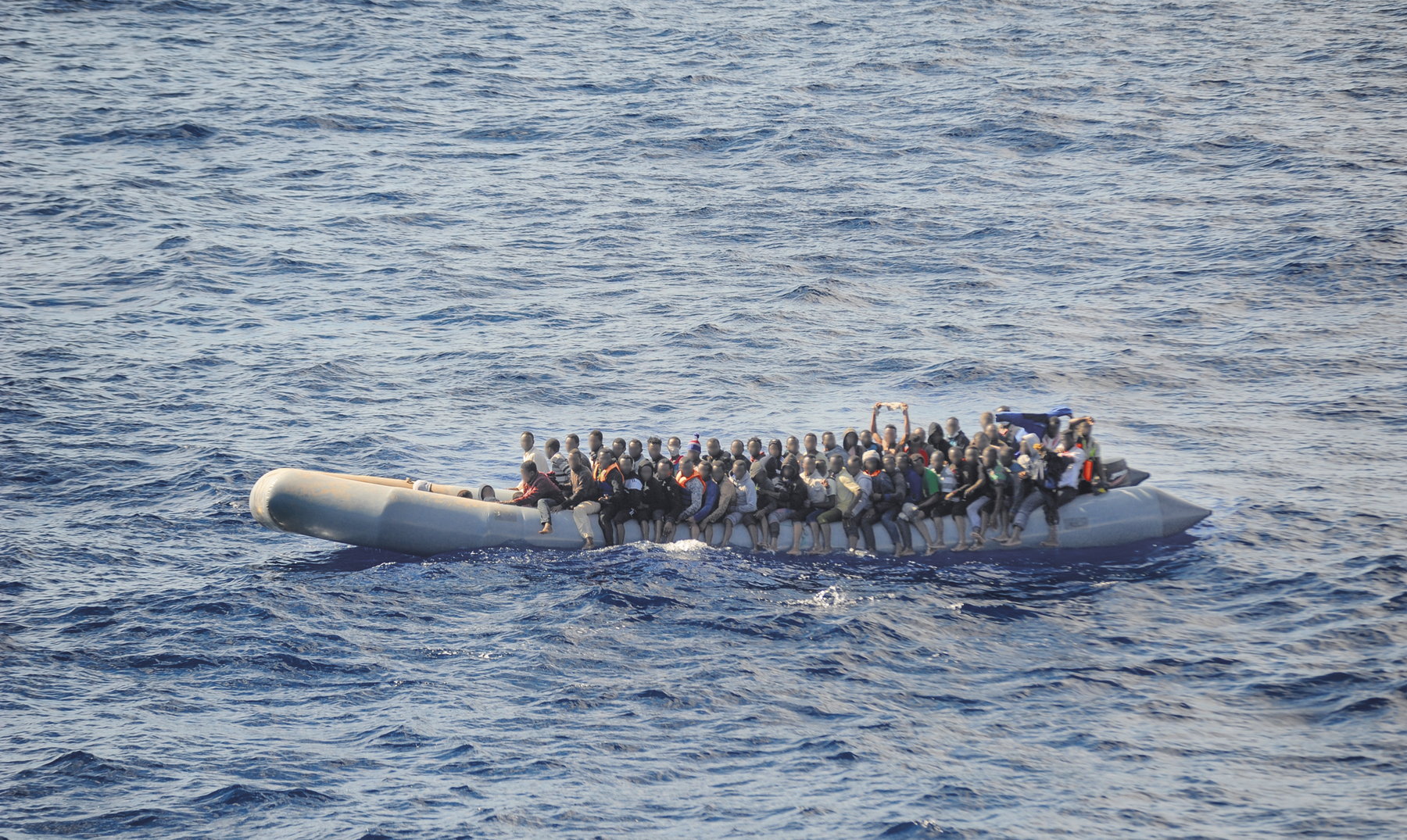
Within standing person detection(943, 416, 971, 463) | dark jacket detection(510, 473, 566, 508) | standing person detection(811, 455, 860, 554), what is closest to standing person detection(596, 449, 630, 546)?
dark jacket detection(510, 473, 566, 508)

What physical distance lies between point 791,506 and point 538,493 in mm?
3901

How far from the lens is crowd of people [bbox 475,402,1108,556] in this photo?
62.3ft

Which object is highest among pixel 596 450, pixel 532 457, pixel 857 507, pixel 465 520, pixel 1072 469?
pixel 596 450

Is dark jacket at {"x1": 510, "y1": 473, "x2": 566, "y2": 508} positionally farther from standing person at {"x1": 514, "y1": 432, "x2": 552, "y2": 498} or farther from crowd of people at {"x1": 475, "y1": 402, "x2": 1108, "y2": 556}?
standing person at {"x1": 514, "y1": 432, "x2": 552, "y2": 498}

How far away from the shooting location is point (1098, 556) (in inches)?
753

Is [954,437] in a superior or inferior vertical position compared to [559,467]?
superior

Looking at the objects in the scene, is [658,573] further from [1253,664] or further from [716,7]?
[716,7]

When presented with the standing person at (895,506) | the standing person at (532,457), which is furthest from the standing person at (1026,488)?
the standing person at (532,457)

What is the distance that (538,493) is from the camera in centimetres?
1950

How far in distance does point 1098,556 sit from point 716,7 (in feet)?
146

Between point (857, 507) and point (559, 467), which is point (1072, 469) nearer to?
point (857, 507)

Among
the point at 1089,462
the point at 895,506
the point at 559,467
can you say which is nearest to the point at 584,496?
the point at 559,467

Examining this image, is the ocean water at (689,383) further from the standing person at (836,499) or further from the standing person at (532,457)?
the standing person at (532,457)

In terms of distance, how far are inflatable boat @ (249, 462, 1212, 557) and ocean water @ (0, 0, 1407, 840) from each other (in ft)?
1.39
